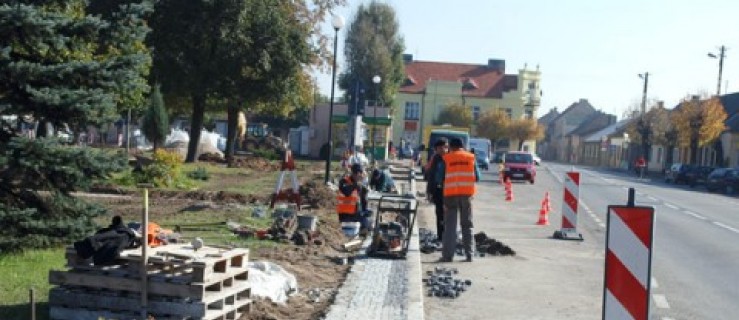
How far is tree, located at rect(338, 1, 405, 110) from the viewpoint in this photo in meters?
78.1

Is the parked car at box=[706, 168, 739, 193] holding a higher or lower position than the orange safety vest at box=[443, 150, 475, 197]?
lower

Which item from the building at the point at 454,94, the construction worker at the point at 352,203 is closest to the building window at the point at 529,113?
the building at the point at 454,94

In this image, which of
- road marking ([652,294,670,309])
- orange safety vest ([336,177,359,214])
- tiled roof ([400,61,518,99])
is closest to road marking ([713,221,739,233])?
orange safety vest ([336,177,359,214])

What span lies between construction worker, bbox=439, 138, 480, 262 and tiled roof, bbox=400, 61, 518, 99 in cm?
8735

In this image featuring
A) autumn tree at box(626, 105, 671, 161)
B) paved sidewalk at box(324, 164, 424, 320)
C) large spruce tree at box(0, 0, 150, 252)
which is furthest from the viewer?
autumn tree at box(626, 105, 671, 161)

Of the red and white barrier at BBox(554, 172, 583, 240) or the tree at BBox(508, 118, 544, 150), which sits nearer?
the red and white barrier at BBox(554, 172, 583, 240)

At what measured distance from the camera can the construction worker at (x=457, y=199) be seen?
42.7 ft

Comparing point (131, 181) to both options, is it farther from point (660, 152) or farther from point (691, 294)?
point (660, 152)

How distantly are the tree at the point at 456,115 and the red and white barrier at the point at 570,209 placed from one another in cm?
7569

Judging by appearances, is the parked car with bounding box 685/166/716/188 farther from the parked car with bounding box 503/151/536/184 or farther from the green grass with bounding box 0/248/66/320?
the green grass with bounding box 0/248/66/320

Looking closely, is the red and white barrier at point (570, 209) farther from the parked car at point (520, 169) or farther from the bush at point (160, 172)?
the parked car at point (520, 169)

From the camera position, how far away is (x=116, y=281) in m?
6.99

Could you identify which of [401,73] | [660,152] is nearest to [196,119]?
[401,73]

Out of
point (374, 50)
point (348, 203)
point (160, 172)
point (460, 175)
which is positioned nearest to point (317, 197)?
point (348, 203)
